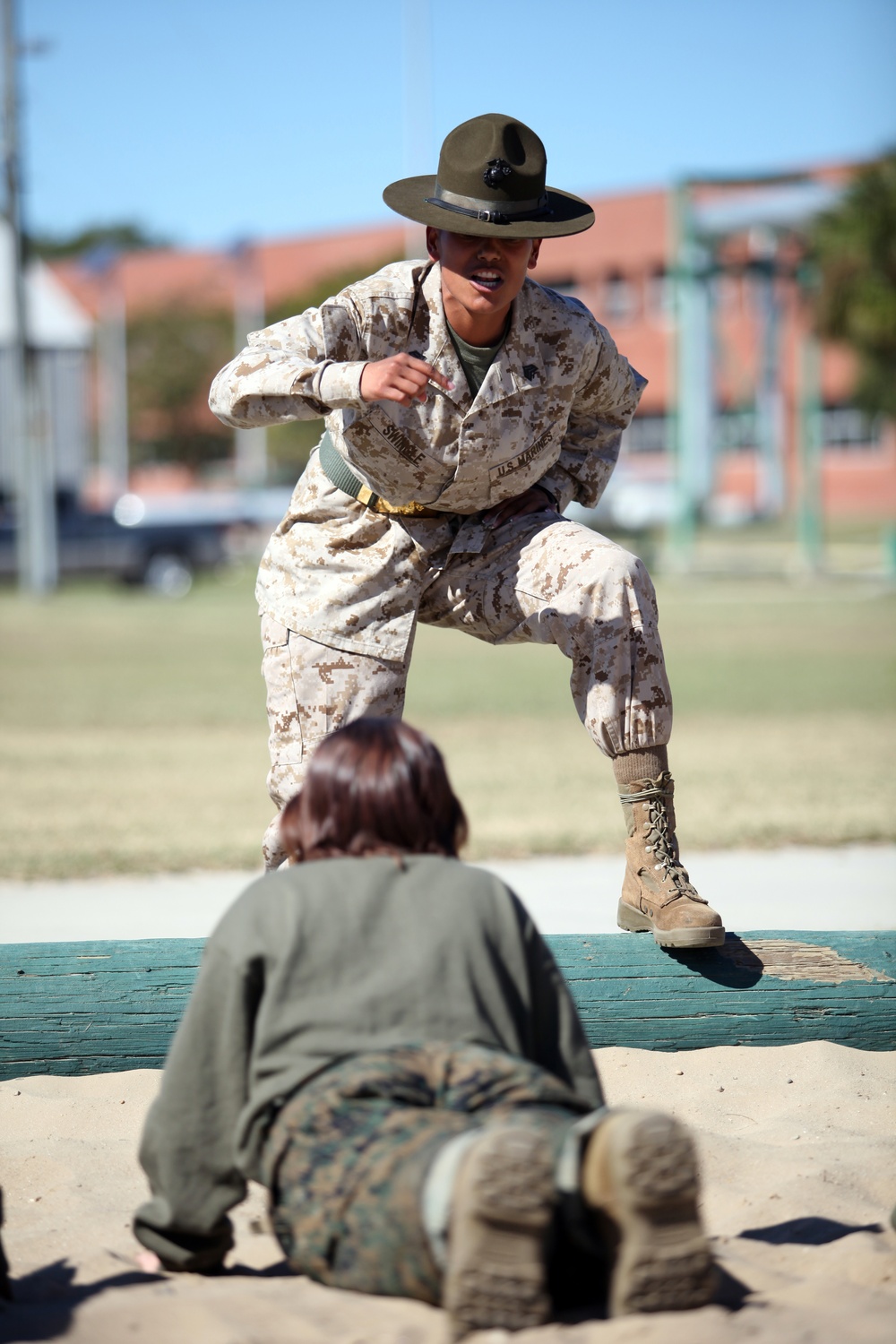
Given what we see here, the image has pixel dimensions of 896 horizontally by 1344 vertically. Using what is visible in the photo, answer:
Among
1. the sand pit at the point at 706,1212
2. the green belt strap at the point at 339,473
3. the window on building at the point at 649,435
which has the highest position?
the green belt strap at the point at 339,473

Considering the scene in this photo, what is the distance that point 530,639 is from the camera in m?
4.20

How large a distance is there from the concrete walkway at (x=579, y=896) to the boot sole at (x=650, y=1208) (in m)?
2.92

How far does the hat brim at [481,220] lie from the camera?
147 inches

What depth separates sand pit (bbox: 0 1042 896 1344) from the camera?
2.31 m

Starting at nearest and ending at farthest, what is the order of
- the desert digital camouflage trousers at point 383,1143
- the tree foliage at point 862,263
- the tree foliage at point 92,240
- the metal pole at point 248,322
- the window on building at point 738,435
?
the desert digital camouflage trousers at point 383,1143 < the tree foliage at point 862,263 < the window on building at point 738,435 < the metal pole at point 248,322 < the tree foliage at point 92,240

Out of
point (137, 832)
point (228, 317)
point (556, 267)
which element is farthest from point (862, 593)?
point (228, 317)

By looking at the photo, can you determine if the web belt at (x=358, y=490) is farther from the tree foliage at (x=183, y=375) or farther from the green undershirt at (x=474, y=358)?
the tree foliage at (x=183, y=375)

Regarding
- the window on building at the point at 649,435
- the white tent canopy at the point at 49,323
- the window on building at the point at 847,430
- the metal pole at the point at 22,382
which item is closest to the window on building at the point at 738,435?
the window on building at the point at 847,430

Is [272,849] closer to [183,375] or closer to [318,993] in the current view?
[318,993]

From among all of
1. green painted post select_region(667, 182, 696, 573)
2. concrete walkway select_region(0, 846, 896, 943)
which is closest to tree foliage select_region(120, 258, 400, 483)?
green painted post select_region(667, 182, 696, 573)

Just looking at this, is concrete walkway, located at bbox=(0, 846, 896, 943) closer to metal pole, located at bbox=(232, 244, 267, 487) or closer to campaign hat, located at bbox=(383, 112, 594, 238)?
campaign hat, located at bbox=(383, 112, 594, 238)

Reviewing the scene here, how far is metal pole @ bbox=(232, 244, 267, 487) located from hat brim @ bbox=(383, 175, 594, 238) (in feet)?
154

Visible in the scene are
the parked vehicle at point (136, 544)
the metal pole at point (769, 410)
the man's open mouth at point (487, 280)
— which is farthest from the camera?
the metal pole at point (769, 410)

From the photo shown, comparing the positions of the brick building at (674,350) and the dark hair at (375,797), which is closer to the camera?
the dark hair at (375,797)
